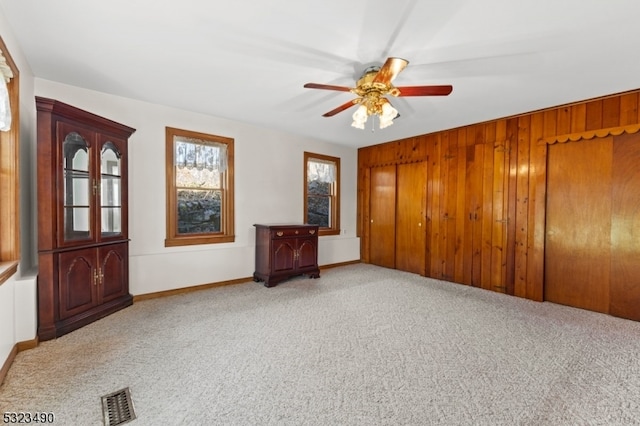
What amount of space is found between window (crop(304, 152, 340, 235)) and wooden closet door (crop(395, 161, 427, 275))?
4.03ft

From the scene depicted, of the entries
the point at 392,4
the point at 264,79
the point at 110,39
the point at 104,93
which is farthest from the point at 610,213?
the point at 104,93

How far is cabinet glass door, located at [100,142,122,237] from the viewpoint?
10.2 feet

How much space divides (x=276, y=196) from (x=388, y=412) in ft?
12.2

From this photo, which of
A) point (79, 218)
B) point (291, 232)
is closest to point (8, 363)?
point (79, 218)

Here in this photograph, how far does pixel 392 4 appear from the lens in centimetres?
180

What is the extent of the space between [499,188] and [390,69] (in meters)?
2.96

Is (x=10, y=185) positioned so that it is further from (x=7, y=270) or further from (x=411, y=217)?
(x=411, y=217)

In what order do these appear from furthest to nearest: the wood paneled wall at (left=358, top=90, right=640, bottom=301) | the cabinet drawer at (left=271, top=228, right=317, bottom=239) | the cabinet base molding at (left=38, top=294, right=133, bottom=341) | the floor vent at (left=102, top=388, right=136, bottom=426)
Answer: the cabinet drawer at (left=271, top=228, right=317, bottom=239)
the wood paneled wall at (left=358, top=90, right=640, bottom=301)
the cabinet base molding at (left=38, top=294, right=133, bottom=341)
the floor vent at (left=102, top=388, right=136, bottom=426)

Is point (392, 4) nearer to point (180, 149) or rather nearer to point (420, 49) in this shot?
point (420, 49)

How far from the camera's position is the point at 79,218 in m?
2.88

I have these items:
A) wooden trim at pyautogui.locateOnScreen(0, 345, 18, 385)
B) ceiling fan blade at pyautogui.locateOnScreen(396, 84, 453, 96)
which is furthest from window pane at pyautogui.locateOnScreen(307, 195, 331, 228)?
wooden trim at pyautogui.locateOnScreen(0, 345, 18, 385)

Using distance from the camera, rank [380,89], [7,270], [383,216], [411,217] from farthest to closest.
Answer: [383,216]
[411,217]
[380,89]
[7,270]

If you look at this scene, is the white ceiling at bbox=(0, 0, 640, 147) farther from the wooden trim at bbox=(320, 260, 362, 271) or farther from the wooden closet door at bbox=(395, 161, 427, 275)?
the wooden trim at bbox=(320, 260, 362, 271)

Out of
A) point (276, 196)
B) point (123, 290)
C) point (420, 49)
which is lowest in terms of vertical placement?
point (123, 290)
